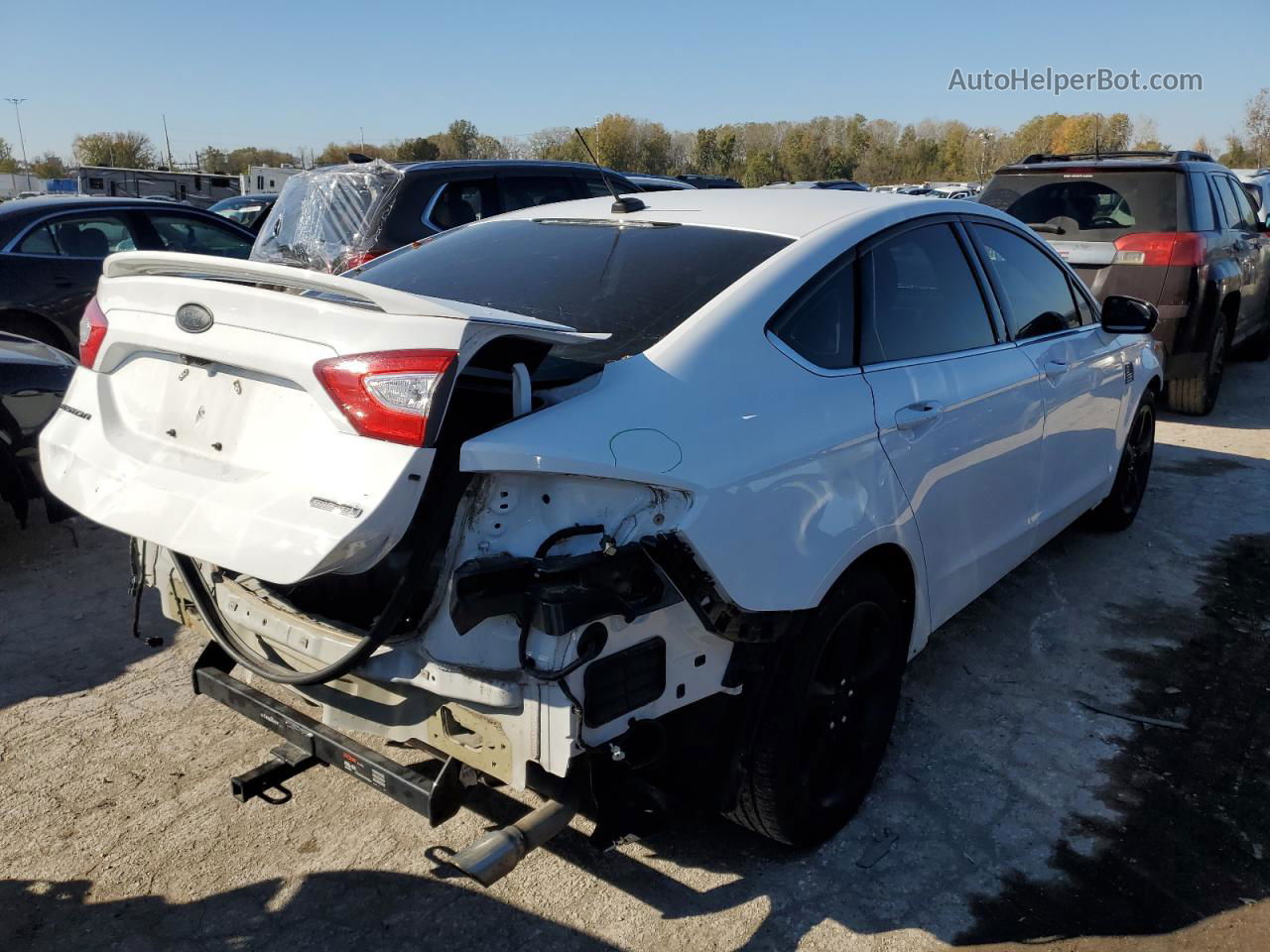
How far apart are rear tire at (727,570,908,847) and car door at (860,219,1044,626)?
1.01 feet

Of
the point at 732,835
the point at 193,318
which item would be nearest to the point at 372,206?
the point at 193,318

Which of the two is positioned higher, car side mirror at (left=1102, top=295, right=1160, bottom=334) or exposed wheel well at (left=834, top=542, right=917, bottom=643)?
car side mirror at (left=1102, top=295, right=1160, bottom=334)

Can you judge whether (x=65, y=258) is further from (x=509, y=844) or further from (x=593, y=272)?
(x=509, y=844)

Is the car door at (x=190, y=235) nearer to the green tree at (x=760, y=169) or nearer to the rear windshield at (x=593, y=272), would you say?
the rear windshield at (x=593, y=272)

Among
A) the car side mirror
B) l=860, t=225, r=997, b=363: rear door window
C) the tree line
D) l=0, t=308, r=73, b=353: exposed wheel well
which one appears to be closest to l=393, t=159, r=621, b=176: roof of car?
l=0, t=308, r=73, b=353: exposed wheel well

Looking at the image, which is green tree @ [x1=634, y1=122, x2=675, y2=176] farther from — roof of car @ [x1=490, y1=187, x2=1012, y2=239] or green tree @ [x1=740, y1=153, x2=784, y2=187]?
roof of car @ [x1=490, y1=187, x2=1012, y2=239]

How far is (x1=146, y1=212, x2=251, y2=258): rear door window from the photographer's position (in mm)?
8828

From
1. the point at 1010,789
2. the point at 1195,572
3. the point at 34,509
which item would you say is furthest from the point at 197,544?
the point at 1195,572

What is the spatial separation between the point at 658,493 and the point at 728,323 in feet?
1.95

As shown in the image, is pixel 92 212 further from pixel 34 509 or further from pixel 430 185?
pixel 34 509

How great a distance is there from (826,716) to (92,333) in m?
2.24

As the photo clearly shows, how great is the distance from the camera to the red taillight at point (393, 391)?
2041mm

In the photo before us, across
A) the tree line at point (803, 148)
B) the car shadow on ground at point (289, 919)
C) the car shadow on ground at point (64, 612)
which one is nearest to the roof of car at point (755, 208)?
the car shadow on ground at point (289, 919)

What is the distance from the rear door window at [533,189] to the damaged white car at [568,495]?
4.83 meters
